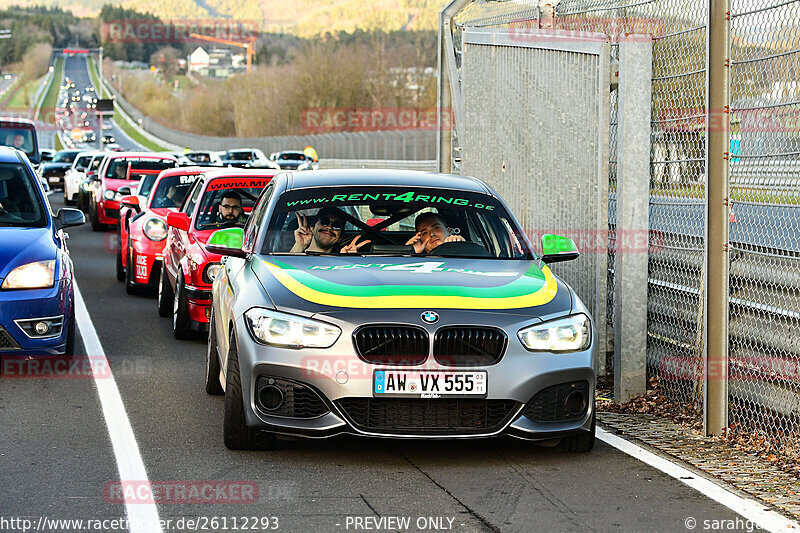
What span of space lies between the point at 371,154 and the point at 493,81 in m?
42.0

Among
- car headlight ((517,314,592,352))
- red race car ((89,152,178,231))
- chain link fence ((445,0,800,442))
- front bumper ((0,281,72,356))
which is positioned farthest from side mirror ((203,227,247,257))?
red race car ((89,152,178,231))

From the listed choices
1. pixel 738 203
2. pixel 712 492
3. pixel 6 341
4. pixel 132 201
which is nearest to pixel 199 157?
pixel 132 201

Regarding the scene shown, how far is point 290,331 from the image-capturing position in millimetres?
6574

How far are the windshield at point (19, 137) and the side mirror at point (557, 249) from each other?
32.2 meters

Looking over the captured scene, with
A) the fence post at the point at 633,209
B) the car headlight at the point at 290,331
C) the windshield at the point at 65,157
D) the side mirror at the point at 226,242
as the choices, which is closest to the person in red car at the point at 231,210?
the side mirror at the point at 226,242

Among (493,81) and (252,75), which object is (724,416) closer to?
A: (493,81)

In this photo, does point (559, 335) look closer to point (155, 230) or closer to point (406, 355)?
point (406, 355)

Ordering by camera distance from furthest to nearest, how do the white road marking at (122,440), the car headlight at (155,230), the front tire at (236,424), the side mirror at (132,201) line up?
the side mirror at (132,201)
the car headlight at (155,230)
the front tire at (236,424)
the white road marking at (122,440)

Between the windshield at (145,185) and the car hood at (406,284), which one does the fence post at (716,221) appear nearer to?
the car hood at (406,284)

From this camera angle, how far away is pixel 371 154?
2131 inches

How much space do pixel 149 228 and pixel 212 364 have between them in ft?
21.9

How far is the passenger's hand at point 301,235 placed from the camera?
788 centimetres

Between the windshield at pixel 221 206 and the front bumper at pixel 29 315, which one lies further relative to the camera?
the windshield at pixel 221 206

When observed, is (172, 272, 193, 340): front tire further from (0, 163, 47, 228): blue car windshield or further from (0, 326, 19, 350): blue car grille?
(0, 326, 19, 350): blue car grille
